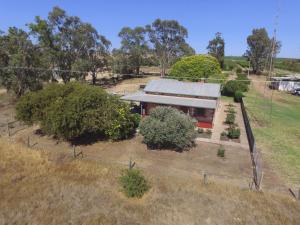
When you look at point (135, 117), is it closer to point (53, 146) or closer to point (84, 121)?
point (84, 121)

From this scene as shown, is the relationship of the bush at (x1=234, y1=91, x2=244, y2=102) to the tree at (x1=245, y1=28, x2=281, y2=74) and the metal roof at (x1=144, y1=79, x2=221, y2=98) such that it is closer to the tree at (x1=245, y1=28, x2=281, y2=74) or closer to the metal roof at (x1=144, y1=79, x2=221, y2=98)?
the metal roof at (x1=144, y1=79, x2=221, y2=98)

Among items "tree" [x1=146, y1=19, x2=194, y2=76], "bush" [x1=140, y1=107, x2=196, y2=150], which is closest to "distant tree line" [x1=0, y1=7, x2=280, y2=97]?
"tree" [x1=146, y1=19, x2=194, y2=76]

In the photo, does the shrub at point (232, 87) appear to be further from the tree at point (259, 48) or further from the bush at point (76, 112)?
the tree at point (259, 48)

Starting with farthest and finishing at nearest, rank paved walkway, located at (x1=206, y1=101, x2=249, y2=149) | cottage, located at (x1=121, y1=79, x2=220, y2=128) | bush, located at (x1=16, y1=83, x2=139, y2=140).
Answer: cottage, located at (x1=121, y1=79, x2=220, y2=128) < paved walkway, located at (x1=206, y1=101, x2=249, y2=149) < bush, located at (x1=16, y1=83, x2=139, y2=140)

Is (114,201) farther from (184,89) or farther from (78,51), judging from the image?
(78,51)

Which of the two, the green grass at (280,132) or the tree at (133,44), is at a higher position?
the tree at (133,44)

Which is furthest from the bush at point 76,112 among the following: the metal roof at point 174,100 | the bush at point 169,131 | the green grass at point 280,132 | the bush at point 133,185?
the green grass at point 280,132

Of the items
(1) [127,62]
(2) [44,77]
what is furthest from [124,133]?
(1) [127,62]
